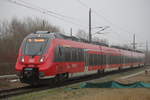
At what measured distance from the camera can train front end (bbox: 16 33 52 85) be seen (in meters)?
14.5

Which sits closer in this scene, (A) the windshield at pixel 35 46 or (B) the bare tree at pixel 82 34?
(A) the windshield at pixel 35 46

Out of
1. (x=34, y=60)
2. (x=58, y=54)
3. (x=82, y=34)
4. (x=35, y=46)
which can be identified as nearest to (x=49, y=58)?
(x=34, y=60)

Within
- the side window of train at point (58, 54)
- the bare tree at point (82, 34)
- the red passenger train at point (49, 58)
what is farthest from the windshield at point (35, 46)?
the bare tree at point (82, 34)

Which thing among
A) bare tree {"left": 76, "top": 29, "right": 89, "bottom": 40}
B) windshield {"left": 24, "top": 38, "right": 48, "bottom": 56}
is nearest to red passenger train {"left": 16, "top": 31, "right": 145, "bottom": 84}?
windshield {"left": 24, "top": 38, "right": 48, "bottom": 56}

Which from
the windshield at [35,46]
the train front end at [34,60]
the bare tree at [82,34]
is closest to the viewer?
the train front end at [34,60]

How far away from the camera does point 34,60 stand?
1473cm

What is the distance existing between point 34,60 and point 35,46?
1086 mm

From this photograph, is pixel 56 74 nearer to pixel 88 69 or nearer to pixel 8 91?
pixel 8 91

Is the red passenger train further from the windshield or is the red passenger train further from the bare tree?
the bare tree

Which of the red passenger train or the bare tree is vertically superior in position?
the bare tree

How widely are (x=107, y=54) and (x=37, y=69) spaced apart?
15956mm

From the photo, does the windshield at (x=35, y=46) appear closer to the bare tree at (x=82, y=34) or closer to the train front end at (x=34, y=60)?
the train front end at (x=34, y=60)

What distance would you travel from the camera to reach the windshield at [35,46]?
15.1 m

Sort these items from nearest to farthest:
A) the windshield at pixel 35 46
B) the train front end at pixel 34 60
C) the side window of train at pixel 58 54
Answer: the train front end at pixel 34 60 → the windshield at pixel 35 46 → the side window of train at pixel 58 54
